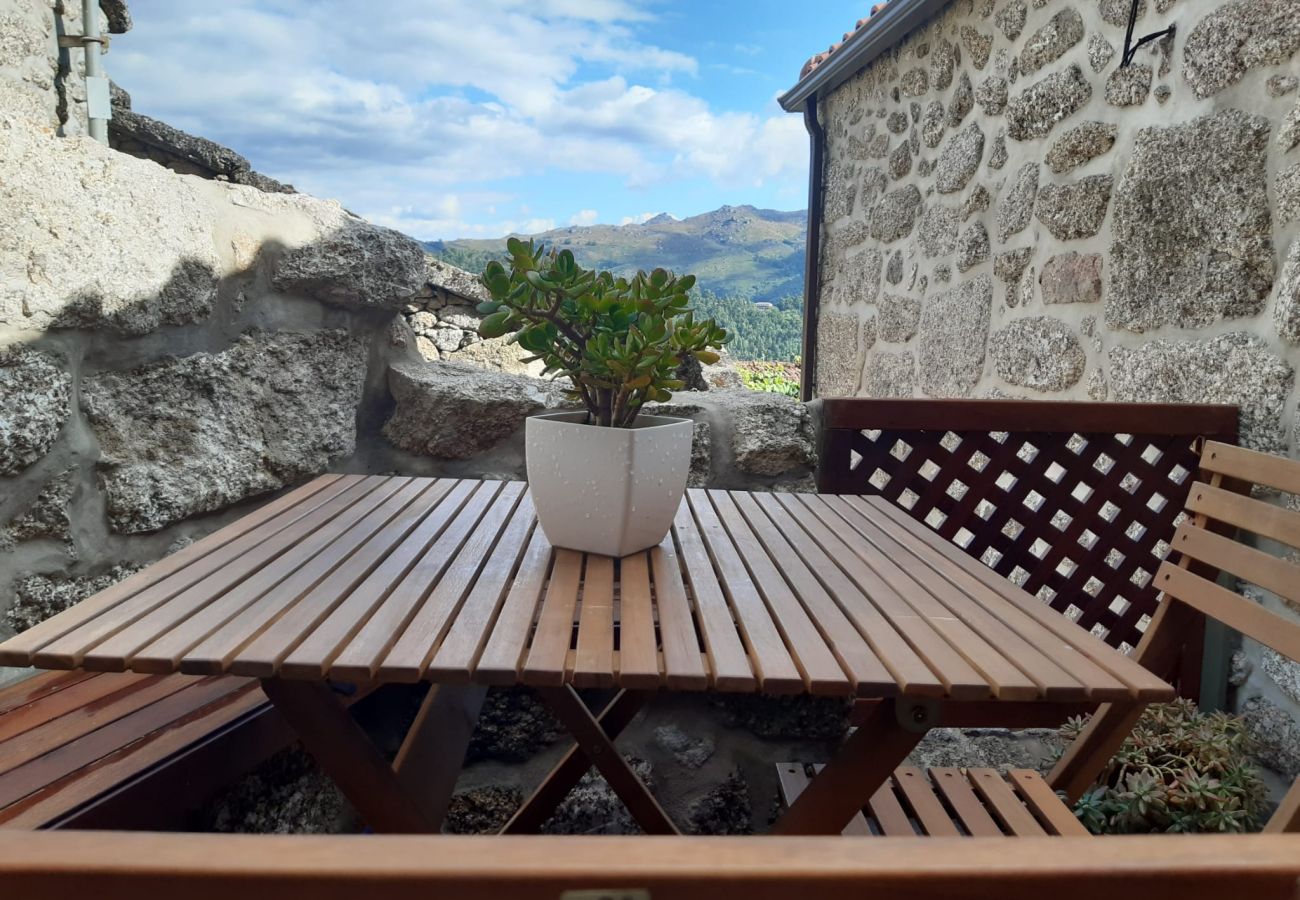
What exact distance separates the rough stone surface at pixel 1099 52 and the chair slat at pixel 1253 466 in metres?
1.73

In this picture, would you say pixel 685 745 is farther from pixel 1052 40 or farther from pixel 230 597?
pixel 1052 40

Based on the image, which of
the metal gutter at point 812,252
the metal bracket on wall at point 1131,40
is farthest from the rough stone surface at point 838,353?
the metal bracket on wall at point 1131,40

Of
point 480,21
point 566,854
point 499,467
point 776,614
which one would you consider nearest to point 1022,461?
point 499,467

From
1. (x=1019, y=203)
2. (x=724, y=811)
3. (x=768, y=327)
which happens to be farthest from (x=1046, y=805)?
(x=768, y=327)

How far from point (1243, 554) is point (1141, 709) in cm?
39

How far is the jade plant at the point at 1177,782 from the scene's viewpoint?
1802 mm

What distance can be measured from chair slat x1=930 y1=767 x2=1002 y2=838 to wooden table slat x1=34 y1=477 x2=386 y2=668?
43.5 inches

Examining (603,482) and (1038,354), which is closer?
(603,482)

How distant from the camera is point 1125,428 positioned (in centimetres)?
226

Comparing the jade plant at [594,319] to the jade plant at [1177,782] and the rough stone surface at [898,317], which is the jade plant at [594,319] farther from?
the rough stone surface at [898,317]

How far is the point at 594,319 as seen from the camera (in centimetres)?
123

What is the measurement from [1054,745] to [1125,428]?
2.84ft

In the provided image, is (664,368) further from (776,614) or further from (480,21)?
(480,21)

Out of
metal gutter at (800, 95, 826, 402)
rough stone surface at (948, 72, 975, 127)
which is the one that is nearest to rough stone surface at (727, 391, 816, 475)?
rough stone surface at (948, 72, 975, 127)
